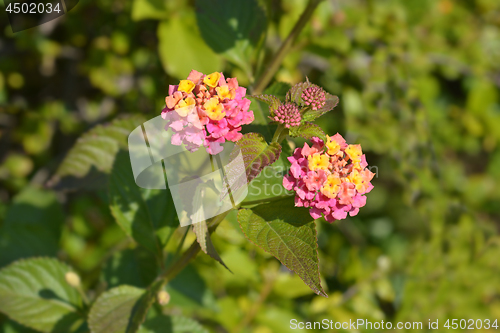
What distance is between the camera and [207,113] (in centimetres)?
62

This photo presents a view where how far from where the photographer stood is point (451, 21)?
2.13 meters

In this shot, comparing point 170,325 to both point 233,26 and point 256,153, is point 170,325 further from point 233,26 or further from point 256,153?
point 233,26

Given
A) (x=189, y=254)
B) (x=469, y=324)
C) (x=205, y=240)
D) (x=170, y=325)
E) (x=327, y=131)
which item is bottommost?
(x=469, y=324)

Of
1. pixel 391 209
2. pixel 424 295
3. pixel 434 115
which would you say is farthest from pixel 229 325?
pixel 434 115

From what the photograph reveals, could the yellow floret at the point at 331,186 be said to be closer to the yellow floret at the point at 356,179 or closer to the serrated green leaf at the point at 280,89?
the yellow floret at the point at 356,179

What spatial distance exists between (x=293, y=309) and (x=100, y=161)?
0.97 meters

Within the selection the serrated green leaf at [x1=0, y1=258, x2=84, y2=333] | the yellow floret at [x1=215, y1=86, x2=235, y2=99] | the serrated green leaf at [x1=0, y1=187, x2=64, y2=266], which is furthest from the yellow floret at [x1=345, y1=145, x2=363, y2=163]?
the serrated green leaf at [x1=0, y1=187, x2=64, y2=266]

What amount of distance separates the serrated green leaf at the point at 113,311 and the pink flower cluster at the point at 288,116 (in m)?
0.51

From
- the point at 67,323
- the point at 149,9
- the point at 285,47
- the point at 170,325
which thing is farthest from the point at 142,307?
the point at 149,9

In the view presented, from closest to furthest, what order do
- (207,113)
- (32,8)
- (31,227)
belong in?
(207,113) → (31,227) → (32,8)

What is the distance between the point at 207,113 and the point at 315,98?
0.62 feet

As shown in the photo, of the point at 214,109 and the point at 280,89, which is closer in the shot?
the point at 214,109

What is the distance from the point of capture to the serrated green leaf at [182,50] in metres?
1.43

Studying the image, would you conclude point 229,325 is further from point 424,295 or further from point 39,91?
point 39,91
